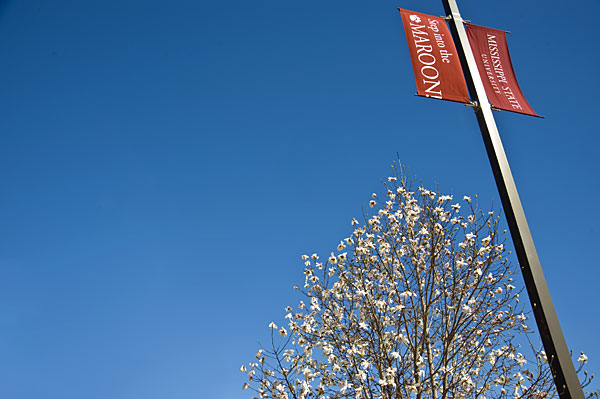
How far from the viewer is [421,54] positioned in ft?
17.2

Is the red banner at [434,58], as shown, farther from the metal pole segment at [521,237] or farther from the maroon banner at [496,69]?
the maroon banner at [496,69]

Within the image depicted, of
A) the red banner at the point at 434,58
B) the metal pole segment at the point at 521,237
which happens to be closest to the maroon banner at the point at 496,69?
the metal pole segment at the point at 521,237

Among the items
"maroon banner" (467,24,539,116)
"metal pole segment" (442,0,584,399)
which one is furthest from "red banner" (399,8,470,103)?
"maroon banner" (467,24,539,116)

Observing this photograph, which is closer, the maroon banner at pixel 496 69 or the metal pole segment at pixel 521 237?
the metal pole segment at pixel 521 237

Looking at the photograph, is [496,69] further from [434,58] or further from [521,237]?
[521,237]

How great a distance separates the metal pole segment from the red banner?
0.10 meters

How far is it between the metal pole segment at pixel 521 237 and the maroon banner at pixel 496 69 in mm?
158

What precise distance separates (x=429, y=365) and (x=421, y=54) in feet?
13.7

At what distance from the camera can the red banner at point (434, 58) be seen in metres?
4.98

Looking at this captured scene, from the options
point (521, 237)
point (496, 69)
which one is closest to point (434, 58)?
point (496, 69)

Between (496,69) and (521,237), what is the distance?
2.47 m

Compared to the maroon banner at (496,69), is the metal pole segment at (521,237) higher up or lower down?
lower down

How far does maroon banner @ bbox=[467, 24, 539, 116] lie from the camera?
5160mm

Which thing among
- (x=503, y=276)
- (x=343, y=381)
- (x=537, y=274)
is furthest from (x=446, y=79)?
(x=343, y=381)
